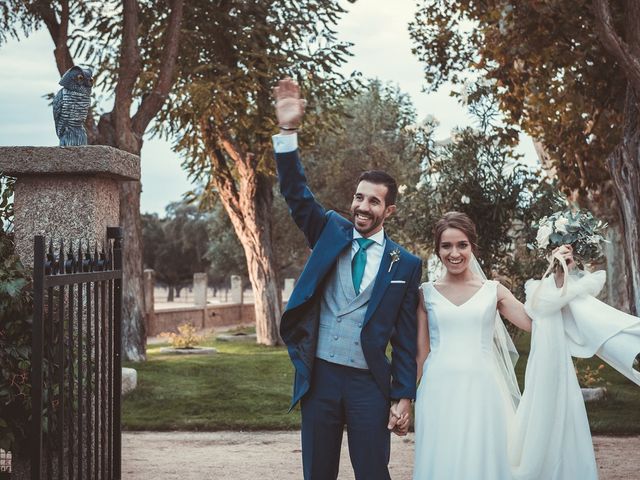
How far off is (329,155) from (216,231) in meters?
10.3

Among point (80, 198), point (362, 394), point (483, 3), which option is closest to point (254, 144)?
point (483, 3)

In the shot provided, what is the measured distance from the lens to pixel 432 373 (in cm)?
465

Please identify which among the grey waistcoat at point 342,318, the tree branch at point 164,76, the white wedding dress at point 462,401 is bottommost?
the white wedding dress at point 462,401

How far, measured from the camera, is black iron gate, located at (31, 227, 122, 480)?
157 inches

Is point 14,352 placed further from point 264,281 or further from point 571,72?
point 264,281

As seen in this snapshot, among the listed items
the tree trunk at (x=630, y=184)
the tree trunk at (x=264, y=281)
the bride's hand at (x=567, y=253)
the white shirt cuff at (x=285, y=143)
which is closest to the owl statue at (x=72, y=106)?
the white shirt cuff at (x=285, y=143)

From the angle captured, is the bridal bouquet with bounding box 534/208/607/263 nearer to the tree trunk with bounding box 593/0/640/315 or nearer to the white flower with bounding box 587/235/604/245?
the white flower with bounding box 587/235/604/245

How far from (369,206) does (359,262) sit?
297 mm

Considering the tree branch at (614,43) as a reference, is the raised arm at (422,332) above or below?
below

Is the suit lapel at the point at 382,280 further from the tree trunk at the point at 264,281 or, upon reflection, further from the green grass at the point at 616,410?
the tree trunk at the point at 264,281

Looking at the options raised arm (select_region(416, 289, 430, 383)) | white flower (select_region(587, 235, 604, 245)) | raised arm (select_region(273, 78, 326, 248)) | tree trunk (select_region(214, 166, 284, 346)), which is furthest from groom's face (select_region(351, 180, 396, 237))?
tree trunk (select_region(214, 166, 284, 346))

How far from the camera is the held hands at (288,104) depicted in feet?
12.9

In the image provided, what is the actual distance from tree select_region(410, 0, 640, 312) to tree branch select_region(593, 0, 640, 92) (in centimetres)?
1

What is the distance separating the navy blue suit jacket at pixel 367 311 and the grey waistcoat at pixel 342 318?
44 mm
